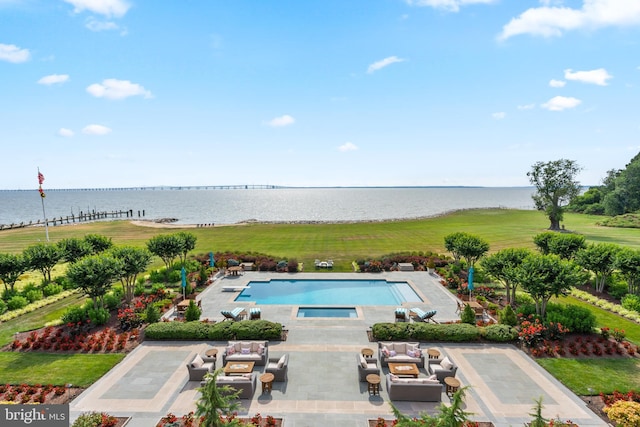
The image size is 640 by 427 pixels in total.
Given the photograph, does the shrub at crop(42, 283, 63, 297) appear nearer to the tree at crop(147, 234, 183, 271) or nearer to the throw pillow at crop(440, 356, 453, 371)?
the tree at crop(147, 234, 183, 271)

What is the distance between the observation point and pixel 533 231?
54.9 metres

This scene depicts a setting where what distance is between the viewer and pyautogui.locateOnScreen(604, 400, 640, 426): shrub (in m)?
10.5

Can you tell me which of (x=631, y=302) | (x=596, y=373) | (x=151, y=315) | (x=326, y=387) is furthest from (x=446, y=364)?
(x=631, y=302)

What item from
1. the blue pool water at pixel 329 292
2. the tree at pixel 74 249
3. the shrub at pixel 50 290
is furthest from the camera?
the tree at pixel 74 249

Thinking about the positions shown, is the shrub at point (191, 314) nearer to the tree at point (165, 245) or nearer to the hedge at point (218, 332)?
the hedge at point (218, 332)

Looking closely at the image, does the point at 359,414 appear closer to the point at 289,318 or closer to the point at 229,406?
the point at 229,406

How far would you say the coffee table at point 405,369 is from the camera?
13500 mm

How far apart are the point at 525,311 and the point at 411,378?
10800 mm

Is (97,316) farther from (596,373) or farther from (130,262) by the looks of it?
(596,373)

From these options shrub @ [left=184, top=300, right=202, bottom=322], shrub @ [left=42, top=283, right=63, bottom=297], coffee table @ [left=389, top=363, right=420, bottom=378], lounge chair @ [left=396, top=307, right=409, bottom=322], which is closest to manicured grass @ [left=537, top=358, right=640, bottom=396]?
coffee table @ [left=389, top=363, right=420, bottom=378]

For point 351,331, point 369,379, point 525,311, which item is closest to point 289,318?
point 351,331

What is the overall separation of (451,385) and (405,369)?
1.89 meters

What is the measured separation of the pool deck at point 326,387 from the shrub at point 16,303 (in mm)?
12835

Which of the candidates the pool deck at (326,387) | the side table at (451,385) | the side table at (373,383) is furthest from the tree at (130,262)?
the side table at (451,385)
